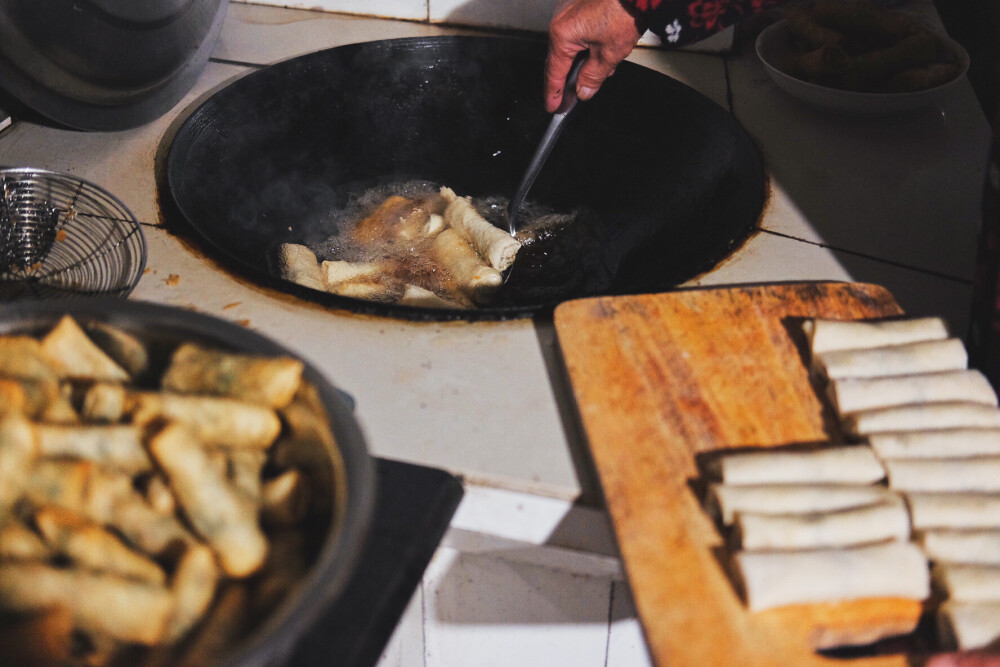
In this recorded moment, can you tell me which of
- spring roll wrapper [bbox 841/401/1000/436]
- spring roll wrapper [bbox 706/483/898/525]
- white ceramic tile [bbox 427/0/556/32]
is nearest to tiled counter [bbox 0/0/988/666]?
spring roll wrapper [bbox 706/483/898/525]

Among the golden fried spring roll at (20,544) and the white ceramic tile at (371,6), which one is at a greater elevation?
the golden fried spring roll at (20,544)

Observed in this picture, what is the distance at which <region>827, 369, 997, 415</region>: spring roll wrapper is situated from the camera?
870mm

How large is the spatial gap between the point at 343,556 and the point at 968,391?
74 cm

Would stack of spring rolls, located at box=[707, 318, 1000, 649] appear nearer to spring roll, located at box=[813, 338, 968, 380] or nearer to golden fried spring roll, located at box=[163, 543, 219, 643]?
spring roll, located at box=[813, 338, 968, 380]

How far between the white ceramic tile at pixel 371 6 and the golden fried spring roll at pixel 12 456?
1.43m

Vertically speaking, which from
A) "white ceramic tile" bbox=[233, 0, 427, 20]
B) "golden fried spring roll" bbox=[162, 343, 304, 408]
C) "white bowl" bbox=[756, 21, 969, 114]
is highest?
"golden fried spring roll" bbox=[162, 343, 304, 408]

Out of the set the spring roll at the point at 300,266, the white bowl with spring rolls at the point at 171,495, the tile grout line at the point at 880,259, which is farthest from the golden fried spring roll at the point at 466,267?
the white bowl with spring rolls at the point at 171,495

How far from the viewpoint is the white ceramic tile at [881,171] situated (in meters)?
1.20

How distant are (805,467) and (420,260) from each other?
→ 2.80ft

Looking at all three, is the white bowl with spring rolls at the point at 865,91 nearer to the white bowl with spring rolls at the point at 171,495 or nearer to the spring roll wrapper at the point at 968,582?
the spring roll wrapper at the point at 968,582

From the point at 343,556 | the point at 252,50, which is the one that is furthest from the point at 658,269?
the point at 252,50

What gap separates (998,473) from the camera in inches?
31.7

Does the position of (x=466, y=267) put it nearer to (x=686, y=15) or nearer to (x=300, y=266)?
(x=300, y=266)

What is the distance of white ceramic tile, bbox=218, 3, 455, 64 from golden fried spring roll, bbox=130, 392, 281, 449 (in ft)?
3.89
